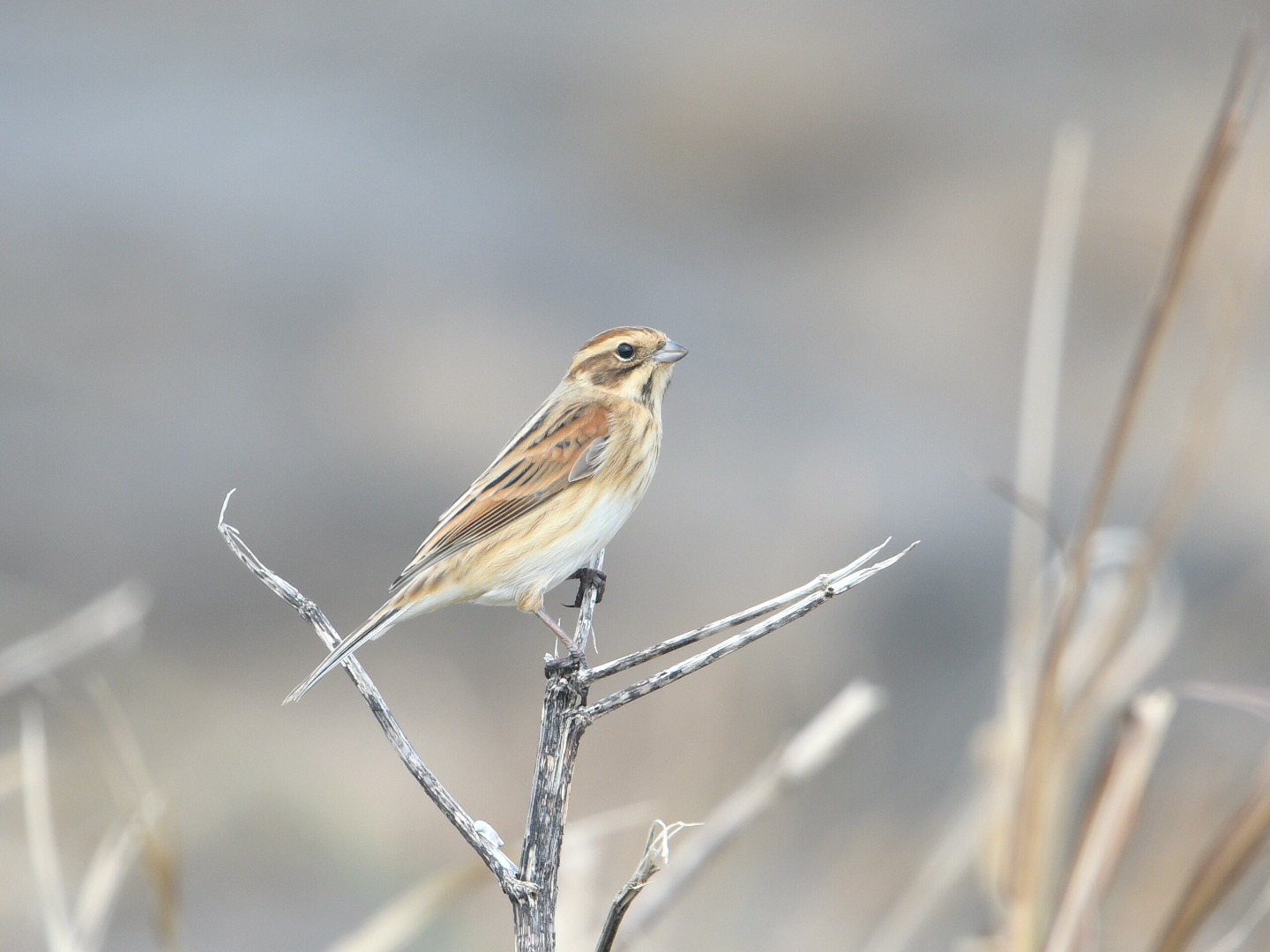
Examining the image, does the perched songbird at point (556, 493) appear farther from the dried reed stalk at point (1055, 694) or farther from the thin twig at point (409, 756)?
the dried reed stalk at point (1055, 694)

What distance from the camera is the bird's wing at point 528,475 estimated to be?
3.29 meters

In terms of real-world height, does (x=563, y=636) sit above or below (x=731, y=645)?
below

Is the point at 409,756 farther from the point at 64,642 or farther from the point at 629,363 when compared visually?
the point at 629,363

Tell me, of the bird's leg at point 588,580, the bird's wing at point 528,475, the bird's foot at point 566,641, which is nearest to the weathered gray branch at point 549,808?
the bird's foot at point 566,641

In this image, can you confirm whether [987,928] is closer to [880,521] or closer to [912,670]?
[912,670]

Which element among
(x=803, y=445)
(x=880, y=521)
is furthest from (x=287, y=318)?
(x=880, y=521)

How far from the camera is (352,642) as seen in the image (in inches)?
98.8

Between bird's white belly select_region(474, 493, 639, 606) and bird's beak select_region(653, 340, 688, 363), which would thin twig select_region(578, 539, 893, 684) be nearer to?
bird's white belly select_region(474, 493, 639, 606)

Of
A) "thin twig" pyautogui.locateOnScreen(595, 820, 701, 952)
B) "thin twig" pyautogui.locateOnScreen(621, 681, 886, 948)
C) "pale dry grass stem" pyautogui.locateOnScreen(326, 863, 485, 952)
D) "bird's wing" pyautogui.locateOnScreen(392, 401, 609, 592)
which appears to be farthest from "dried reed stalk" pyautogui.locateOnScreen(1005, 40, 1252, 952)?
"bird's wing" pyautogui.locateOnScreen(392, 401, 609, 592)

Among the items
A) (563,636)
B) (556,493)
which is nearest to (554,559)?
(556,493)

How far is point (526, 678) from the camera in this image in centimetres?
945

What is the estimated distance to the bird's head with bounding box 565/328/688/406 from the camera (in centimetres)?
369

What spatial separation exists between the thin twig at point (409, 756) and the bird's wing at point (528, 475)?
43.8 inches

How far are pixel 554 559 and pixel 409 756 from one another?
1.37 m
